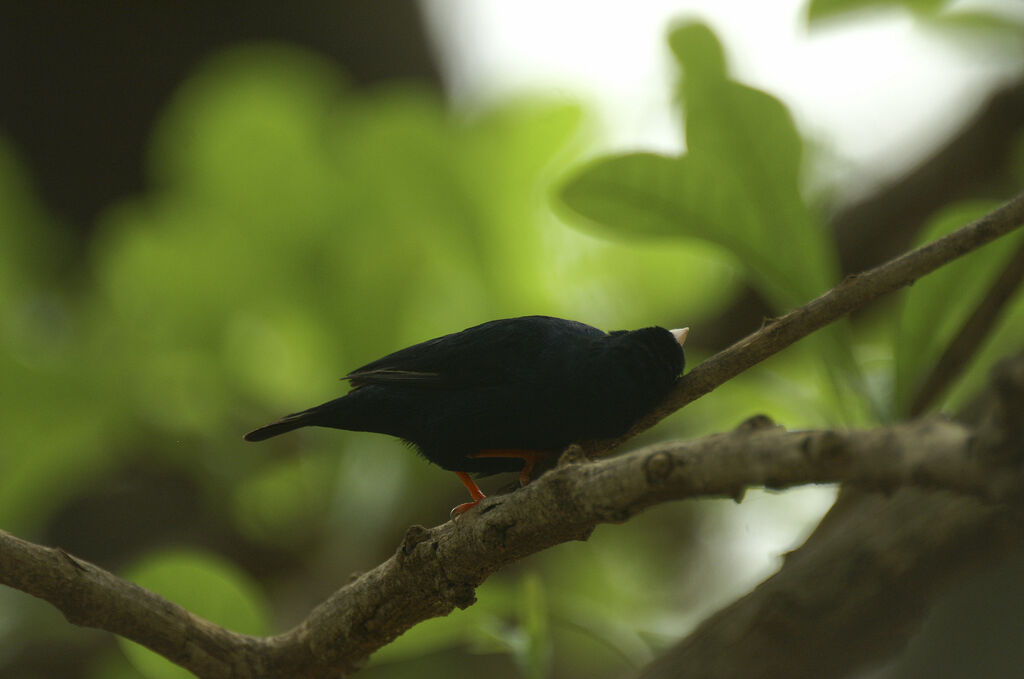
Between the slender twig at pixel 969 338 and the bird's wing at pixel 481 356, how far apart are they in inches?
19.9

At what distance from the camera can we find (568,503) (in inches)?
27.4

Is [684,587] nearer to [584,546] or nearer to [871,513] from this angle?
[584,546]

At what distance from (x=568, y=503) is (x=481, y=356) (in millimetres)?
342

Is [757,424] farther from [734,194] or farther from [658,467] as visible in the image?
[734,194]

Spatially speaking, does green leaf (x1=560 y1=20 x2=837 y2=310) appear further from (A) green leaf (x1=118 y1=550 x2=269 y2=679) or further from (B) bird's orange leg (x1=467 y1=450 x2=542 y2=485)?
(A) green leaf (x1=118 y1=550 x2=269 y2=679)

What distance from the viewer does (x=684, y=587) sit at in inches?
83.5

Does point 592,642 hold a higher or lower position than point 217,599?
lower

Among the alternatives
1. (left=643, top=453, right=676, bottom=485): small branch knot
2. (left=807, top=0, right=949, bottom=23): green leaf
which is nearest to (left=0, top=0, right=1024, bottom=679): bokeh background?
(left=807, top=0, right=949, bottom=23): green leaf

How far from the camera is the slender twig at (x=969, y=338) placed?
3.84 ft

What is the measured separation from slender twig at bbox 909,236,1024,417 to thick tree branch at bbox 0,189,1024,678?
0.49 m

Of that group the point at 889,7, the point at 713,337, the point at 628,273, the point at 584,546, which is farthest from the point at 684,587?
the point at 889,7

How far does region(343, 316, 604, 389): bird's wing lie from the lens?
39.4 inches

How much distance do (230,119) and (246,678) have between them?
1.42m

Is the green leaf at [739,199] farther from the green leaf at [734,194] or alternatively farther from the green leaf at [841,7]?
the green leaf at [841,7]
